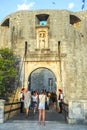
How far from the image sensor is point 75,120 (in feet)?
30.8

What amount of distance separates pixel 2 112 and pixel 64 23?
979cm

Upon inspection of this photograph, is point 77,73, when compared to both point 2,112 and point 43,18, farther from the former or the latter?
point 2,112

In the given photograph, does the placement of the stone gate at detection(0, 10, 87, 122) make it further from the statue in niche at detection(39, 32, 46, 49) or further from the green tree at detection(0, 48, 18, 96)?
the green tree at detection(0, 48, 18, 96)

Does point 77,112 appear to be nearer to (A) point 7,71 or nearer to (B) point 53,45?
(A) point 7,71

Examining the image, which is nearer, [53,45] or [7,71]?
[7,71]

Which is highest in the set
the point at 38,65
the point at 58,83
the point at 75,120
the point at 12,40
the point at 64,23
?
the point at 64,23

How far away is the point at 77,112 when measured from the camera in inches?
372

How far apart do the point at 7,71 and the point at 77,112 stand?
7.58 metres

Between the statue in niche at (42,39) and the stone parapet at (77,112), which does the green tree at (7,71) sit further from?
the stone parapet at (77,112)

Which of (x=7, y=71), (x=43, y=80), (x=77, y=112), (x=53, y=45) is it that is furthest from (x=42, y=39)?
(x=43, y=80)

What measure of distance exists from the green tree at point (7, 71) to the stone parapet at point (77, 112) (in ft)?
23.5

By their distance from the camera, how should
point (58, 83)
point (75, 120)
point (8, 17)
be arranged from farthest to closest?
point (8, 17), point (58, 83), point (75, 120)

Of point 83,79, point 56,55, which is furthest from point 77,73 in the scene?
point 56,55

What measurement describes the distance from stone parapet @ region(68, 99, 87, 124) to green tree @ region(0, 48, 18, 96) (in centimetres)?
718
